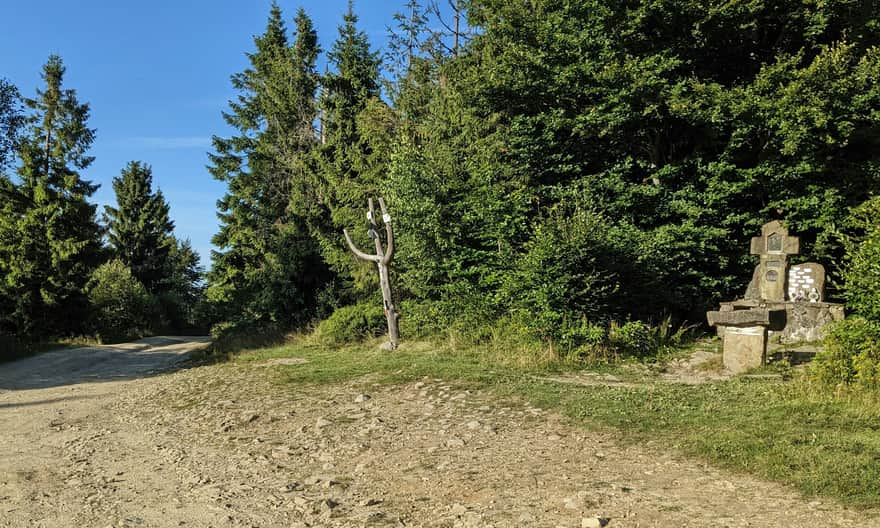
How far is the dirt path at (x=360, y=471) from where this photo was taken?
4074mm

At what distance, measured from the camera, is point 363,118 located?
22.0 meters

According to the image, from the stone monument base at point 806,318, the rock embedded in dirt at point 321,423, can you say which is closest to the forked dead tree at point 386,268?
the rock embedded in dirt at point 321,423

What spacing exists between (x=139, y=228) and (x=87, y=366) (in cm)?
3015

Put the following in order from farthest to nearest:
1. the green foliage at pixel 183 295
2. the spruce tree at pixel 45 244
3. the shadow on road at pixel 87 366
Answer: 1. the green foliage at pixel 183 295
2. the spruce tree at pixel 45 244
3. the shadow on road at pixel 87 366

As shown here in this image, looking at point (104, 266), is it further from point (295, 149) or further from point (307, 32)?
point (307, 32)

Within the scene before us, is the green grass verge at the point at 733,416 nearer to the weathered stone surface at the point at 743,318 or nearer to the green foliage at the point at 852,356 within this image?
the green foliage at the point at 852,356

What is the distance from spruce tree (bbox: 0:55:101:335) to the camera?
21.5m

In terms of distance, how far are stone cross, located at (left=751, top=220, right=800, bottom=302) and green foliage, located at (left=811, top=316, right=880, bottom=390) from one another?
23.1 ft

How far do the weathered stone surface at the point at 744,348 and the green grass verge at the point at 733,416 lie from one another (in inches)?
35.5

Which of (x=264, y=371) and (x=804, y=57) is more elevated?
(x=804, y=57)

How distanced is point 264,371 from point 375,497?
7929 millimetres

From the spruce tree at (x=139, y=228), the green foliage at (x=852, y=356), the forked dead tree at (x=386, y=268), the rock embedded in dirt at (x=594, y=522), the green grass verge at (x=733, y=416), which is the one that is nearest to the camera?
the rock embedded in dirt at (x=594, y=522)

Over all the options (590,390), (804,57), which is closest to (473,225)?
(590,390)

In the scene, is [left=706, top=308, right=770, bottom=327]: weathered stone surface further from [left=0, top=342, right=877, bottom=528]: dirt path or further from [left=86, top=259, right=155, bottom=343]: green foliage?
[left=86, top=259, right=155, bottom=343]: green foliage
